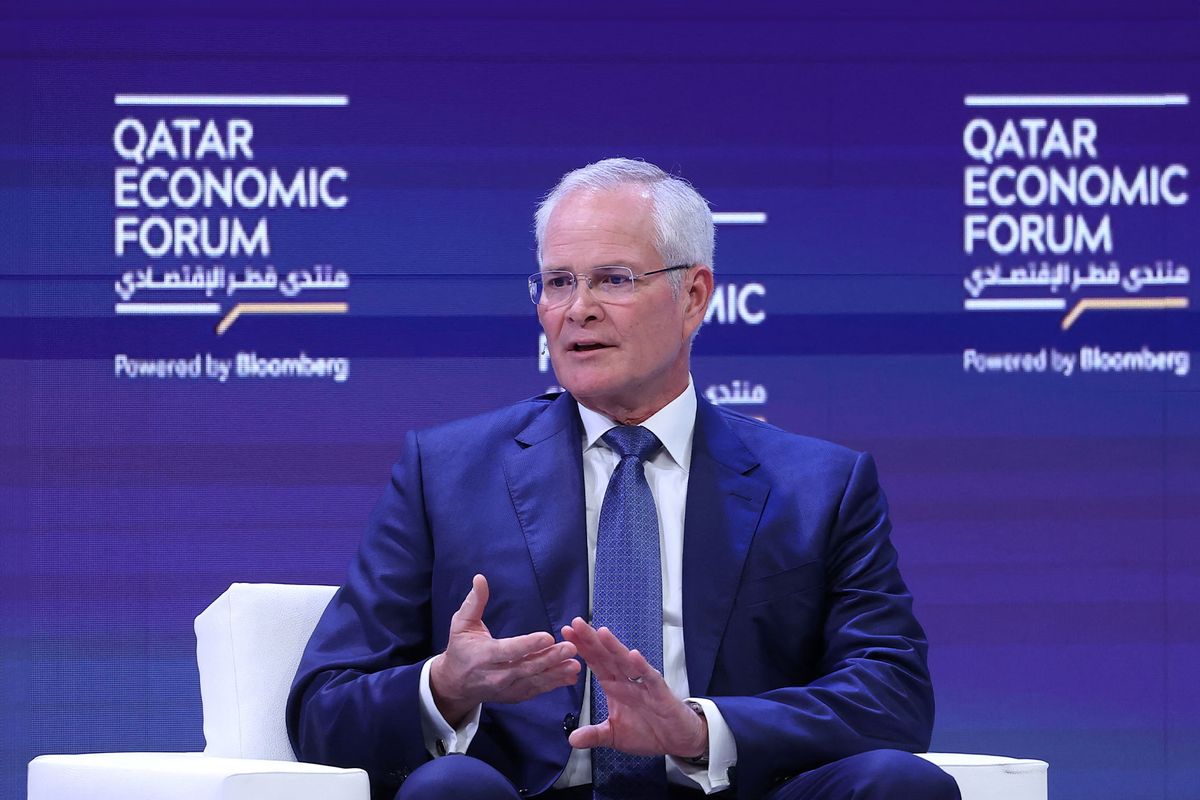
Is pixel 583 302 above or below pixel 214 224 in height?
below

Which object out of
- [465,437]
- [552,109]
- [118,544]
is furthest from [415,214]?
[465,437]

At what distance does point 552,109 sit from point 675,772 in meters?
2.34

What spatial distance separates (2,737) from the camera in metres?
4.20

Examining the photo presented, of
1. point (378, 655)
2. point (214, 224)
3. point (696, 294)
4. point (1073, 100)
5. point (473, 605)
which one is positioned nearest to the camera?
point (473, 605)

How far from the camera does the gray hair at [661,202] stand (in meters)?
2.67

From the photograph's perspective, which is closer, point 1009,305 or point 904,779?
point 904,779

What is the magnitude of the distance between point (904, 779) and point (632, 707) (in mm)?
366

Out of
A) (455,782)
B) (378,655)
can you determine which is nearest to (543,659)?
(455,782)

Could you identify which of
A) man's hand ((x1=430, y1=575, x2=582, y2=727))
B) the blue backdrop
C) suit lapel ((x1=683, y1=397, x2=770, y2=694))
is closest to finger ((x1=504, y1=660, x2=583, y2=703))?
man's hand ((x1=430, y1=575, x2=582, y2=727))

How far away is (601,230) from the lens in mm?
2627

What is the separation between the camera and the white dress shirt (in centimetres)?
227

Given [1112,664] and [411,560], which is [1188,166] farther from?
[411,560]

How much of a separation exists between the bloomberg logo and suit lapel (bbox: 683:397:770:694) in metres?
1.61

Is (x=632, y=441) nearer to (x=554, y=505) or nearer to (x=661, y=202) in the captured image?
(x=554, y=505)
